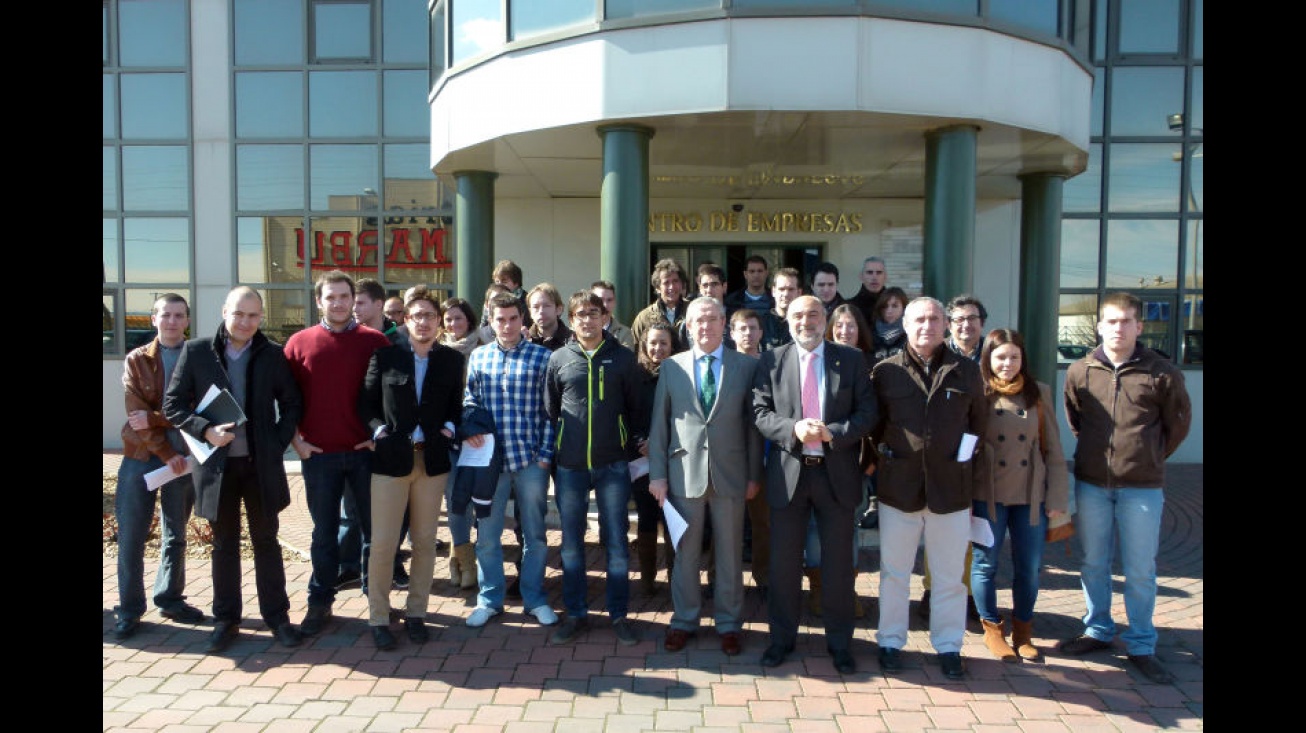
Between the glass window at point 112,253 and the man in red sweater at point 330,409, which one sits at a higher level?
the glass window at point 112,253

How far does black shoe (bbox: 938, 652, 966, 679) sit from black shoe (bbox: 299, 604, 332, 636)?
3469 mm

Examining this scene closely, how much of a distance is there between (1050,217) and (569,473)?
7379 mm

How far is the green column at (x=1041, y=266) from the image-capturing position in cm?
929

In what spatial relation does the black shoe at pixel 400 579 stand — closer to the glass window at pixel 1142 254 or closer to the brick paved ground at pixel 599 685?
the brick paved ground at pixel 599 685

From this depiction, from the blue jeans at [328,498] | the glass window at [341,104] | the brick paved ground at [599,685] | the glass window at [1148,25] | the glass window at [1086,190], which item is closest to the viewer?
the brick paved ground at [599,685]

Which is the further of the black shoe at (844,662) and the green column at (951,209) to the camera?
the green column at (951,209)

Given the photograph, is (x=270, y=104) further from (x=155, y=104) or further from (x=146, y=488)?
(x=146, y=488)

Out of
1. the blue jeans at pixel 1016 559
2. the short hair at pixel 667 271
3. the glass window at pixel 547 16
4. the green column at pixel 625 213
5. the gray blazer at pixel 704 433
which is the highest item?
the glass window at pixel 547 16

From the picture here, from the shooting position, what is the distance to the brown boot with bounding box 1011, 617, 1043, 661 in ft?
14.1

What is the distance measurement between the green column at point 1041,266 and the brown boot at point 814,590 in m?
5.53

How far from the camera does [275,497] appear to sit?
4387 mm

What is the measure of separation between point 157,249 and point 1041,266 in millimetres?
12162

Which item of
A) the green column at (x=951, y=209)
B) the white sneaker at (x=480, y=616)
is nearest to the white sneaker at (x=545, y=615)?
the white sneaker at (x=480, y=616)
